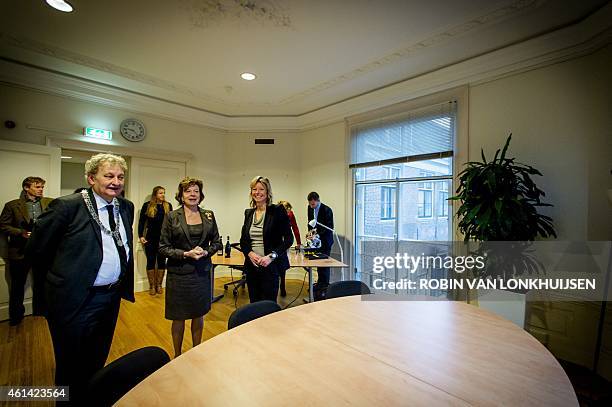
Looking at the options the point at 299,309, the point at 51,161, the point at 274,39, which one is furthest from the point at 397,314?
the point at 51,161

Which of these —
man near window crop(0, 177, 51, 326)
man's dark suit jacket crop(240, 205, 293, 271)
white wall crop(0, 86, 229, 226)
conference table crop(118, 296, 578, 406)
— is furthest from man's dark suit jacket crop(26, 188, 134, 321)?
white wall crop(0, 86, 229, 226)

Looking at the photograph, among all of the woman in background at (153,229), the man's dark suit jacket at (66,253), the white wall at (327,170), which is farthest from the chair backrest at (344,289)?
the woman in background at (153,229)

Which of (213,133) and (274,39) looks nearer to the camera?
(274,39)

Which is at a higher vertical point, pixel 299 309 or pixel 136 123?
pixel 136 123

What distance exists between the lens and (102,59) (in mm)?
3436

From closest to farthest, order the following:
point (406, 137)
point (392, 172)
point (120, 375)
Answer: point (120, 375) → point (406, 137) → point (392, 172)

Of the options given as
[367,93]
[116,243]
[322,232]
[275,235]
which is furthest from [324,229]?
[116,243]

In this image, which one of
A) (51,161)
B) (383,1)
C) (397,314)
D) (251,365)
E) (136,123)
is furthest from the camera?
(136,123)

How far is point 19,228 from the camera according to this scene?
3176 millimetres

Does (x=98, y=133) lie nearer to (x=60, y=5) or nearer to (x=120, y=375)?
(x=60, y=5)

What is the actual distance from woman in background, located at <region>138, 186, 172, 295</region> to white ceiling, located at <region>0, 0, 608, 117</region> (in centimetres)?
165

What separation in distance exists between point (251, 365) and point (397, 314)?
0.99 metres

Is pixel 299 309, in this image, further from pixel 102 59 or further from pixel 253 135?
pixel 253 135

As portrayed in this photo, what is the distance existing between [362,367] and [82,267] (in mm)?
1481
